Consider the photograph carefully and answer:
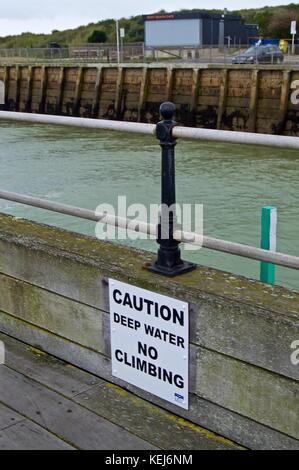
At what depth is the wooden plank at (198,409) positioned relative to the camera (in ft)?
8.14

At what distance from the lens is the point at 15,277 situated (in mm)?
3418

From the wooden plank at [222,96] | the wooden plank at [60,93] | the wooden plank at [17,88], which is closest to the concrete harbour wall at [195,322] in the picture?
the wooden plank at [222,96]

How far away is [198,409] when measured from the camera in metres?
2.72

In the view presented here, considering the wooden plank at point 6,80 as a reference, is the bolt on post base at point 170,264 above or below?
below

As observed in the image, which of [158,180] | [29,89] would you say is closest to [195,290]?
[158,180]

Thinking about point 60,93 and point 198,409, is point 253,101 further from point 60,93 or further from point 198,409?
point 198,409

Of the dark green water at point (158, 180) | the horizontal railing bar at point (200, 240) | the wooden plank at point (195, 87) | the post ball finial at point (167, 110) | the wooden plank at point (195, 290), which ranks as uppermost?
the wooden plank at point (195, 87)

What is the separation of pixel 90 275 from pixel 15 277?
1.99 ft

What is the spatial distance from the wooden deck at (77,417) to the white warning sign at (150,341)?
4.4 inches

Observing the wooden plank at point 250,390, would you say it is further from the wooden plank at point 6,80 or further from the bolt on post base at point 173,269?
the wooden plank at point 6,80

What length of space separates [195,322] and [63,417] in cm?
72

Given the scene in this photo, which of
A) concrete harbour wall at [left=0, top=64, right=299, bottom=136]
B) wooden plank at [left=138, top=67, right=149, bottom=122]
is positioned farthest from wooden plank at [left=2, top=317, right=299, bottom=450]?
wooden plank at [left=138, top=67, right=149, bottom=122]

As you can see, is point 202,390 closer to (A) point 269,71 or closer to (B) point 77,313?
(B) point 77,313

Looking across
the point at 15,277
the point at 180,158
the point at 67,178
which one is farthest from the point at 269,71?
the point at 15,277
